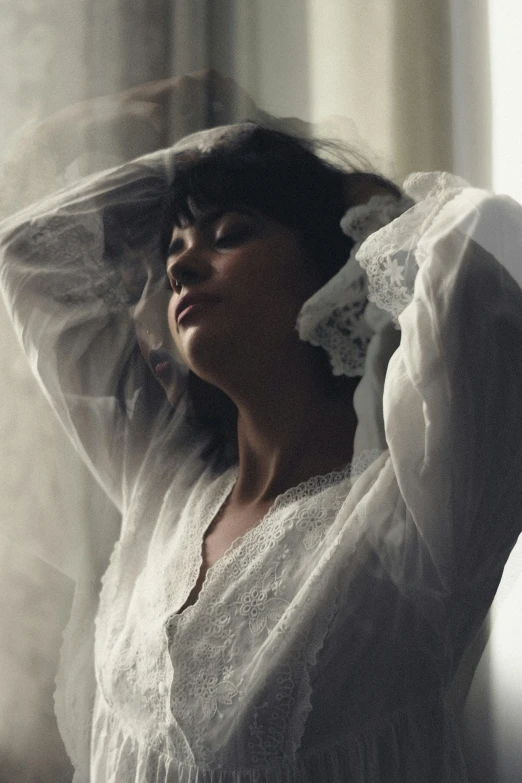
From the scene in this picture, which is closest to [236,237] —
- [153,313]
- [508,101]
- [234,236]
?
[234,236]

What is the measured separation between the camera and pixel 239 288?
25.7 inches

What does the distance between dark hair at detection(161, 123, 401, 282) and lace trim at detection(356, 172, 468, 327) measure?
3cm

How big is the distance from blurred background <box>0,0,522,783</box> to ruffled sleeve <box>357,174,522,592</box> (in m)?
0.04

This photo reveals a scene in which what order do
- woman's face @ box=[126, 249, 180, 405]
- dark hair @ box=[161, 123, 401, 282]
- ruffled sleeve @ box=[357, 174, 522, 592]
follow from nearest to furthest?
ruffled sleeve @ box=[357, 174, 522, 592] → dark hair @ box=[161, 123, 401, 282] → woman's face @ box=[126, 249, 180, 405]

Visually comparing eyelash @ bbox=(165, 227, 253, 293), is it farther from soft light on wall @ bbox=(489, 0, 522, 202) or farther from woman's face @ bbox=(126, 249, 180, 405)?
soft light on wall @ bbox=(489, 0, 522, 202)

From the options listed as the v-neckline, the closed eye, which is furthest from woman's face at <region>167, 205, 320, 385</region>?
the v-neckline

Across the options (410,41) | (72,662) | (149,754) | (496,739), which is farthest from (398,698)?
(410,41)

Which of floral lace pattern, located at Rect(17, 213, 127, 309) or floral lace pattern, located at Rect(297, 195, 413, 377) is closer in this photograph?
floral lace pattern, located at Rect(297, 195, 413, 377)

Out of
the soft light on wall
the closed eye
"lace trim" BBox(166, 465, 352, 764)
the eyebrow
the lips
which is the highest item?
the soft light on wall

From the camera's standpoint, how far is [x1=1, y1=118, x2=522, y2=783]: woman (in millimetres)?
527

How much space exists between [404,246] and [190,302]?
21 centimetres

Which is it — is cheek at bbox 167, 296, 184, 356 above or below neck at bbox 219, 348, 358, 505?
above

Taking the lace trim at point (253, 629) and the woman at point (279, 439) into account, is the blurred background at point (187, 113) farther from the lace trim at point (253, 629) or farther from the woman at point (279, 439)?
the lace trim at point (253, 629)

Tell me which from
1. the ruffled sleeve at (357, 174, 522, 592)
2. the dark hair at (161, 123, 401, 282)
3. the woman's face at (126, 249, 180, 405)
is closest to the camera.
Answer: the ruffled sleeve at (357, 174, 522, 592)
